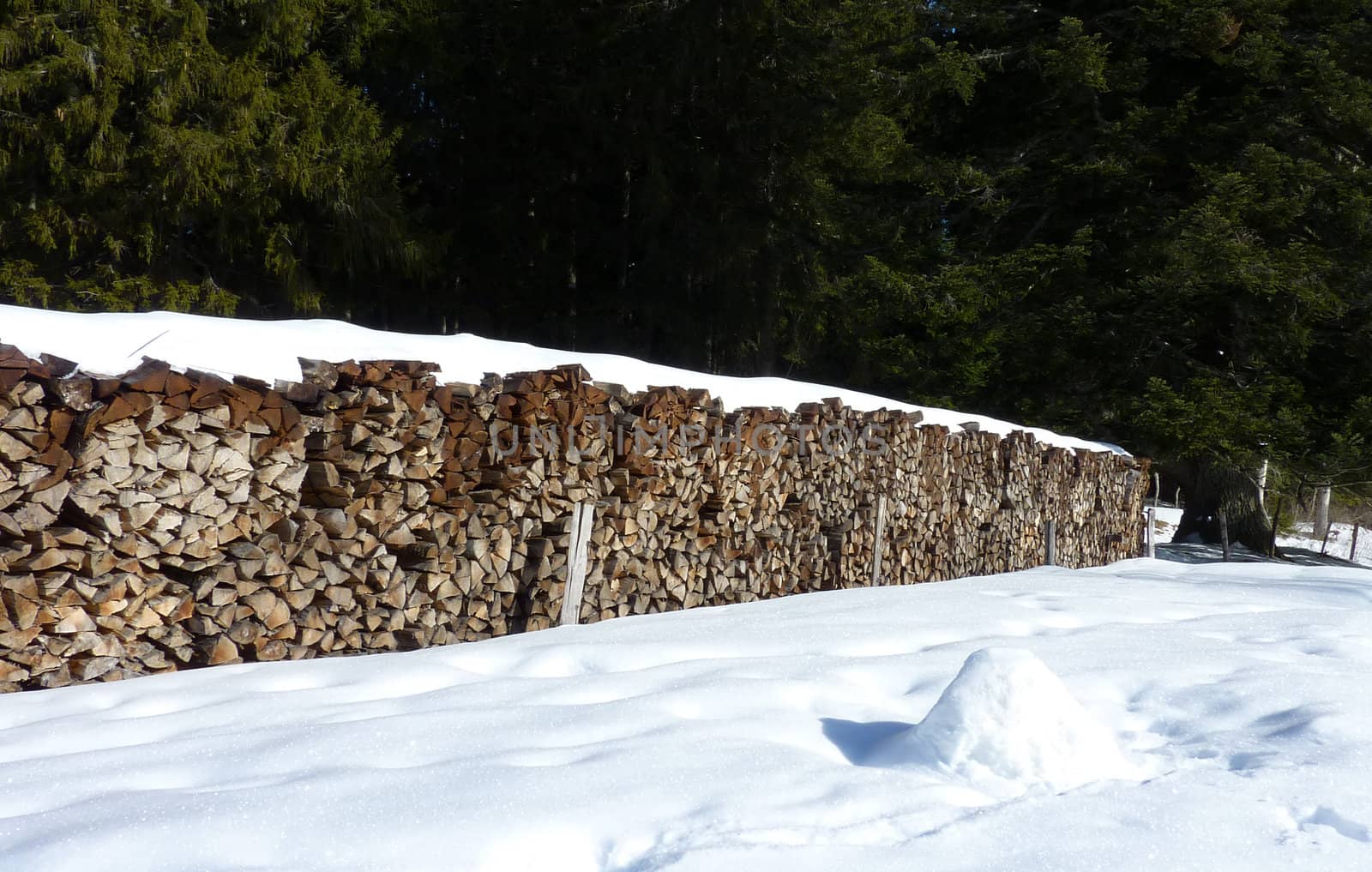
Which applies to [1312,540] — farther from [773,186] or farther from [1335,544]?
[773,186]

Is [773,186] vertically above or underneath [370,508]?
above

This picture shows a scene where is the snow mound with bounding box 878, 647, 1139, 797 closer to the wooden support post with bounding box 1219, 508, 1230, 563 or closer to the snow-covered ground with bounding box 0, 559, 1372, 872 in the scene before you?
the snow-covered ground with bounding box 0, 559, 1372, 872

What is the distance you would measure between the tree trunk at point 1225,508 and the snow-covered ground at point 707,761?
431 inches

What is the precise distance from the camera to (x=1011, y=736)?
264 centimetres

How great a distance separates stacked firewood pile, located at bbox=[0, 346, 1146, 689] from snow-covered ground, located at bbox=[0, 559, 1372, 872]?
0.31m

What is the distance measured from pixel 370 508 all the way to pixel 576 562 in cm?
106

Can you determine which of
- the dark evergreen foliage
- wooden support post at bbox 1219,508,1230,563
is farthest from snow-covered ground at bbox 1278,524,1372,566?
the dark evergreen foliage

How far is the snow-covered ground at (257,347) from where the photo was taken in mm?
3494

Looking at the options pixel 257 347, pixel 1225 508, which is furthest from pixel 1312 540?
pixel 257 347

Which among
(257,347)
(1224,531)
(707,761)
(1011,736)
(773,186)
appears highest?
(773,186)

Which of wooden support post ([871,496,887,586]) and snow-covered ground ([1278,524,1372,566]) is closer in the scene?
wooden support post ([871,496,887,586])

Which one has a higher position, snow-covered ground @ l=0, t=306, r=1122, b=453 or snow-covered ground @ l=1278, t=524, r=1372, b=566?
snow-covered ground @ l=0, t=306, r=1122, b=453

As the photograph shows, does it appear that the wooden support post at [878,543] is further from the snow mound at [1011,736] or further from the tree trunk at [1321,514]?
the tree trunk at [1321,514]

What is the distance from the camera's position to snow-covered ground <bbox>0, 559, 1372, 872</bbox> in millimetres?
2164
